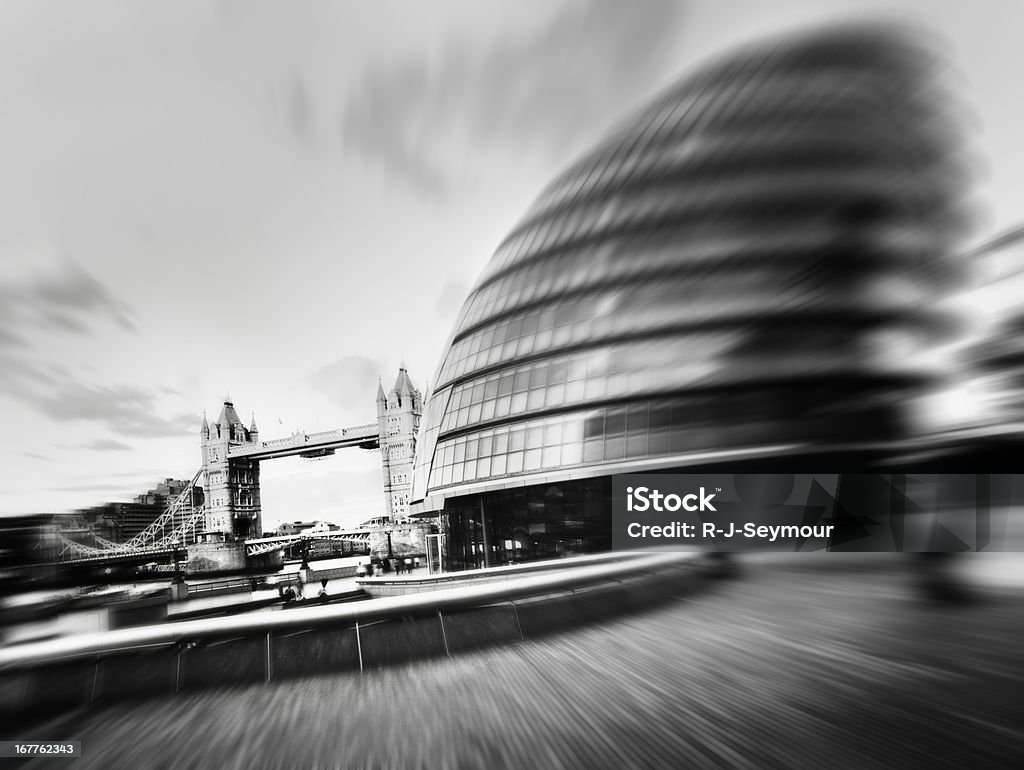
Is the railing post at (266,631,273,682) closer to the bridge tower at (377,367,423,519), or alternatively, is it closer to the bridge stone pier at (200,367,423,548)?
the bridge stone pier at (200,367,423,548)

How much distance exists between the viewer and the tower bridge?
67062 mm

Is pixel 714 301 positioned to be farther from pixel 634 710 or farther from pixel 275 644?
pixel 275 644

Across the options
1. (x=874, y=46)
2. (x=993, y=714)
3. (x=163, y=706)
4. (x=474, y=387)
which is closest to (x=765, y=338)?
(x=993, y=714)

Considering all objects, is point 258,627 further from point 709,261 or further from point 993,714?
point 709,261

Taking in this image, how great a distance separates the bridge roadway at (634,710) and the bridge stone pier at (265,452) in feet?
206

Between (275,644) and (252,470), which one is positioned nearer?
(275,644)

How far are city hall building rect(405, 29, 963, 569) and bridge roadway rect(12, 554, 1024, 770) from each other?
439 cm

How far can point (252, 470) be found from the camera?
250 ft

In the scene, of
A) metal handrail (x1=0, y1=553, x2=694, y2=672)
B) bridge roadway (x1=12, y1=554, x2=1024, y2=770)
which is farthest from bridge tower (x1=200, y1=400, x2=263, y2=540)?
bridge roadway (x1=12, y1=554, x2=1024, y2=770)

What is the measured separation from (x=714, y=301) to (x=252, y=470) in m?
76.5

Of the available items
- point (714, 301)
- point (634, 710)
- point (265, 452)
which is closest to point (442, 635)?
point (634, 710)

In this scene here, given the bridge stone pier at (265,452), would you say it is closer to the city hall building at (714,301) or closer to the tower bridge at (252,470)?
the tower bridge at (252,470)

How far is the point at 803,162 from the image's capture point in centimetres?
1277

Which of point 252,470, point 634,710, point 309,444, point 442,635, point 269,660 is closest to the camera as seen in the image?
point 634,710
